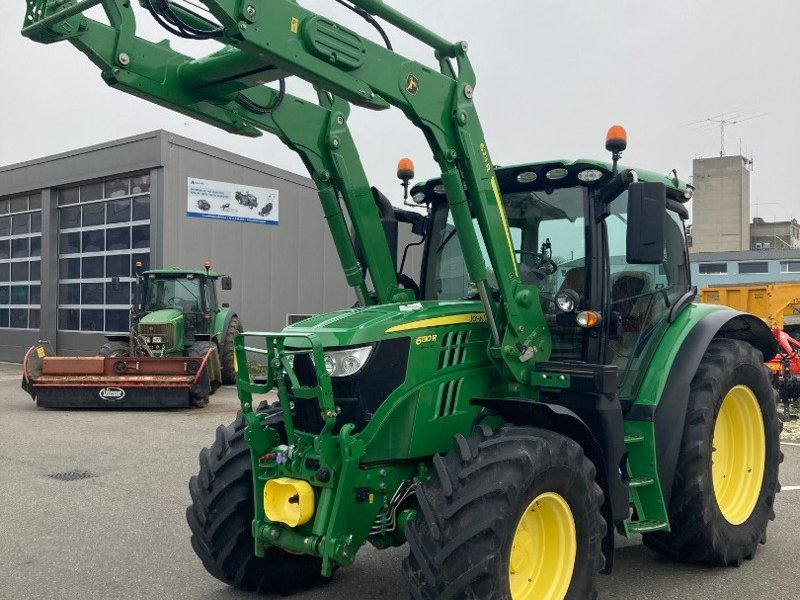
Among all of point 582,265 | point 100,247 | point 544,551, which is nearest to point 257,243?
point 100,247

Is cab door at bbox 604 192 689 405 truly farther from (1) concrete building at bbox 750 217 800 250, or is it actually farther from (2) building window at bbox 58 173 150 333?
(1) concrete building at bbox 750 217 800 250

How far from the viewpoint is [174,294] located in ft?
51.7

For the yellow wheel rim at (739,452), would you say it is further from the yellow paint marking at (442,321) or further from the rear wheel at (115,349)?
the rear wheel at (115,349)

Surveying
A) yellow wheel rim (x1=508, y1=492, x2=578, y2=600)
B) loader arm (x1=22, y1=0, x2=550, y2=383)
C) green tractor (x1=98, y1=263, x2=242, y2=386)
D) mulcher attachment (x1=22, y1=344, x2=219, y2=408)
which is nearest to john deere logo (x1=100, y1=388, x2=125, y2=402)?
mulcher attachment (x1=22, y1=344, x2=219, y2=408)

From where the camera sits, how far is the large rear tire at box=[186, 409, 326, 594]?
14.1 feet

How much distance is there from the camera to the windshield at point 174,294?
15.7m

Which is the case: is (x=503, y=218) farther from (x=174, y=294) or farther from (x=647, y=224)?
(x=174, y=294)

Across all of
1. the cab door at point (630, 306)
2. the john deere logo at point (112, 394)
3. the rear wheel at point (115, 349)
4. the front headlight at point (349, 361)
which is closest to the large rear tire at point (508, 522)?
the front headlight at point (349, 361)

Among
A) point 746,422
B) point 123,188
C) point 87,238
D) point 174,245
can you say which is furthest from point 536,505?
point 87,238

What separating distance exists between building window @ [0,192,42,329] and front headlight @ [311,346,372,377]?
2120cm

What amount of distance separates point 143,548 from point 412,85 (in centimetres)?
351

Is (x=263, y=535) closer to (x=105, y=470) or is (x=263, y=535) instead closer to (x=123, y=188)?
(x=105, y=470)

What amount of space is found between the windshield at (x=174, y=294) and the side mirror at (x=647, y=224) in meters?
12.6

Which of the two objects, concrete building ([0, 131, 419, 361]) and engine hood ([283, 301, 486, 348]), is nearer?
engine hood ([283, 301, 486, 348])
